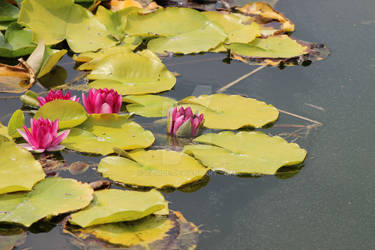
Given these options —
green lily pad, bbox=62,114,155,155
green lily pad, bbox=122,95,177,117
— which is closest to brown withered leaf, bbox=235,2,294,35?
green lily pad, bbox=122,95,177,117

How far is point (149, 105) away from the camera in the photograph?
2.61 m

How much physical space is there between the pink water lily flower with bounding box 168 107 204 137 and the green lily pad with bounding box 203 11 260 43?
1.03 metres

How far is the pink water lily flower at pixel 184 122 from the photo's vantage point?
2.35 meters

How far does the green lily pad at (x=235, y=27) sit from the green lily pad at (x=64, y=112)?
1250 millimetres

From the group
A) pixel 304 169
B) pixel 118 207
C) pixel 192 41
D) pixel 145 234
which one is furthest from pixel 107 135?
pixel 192 41

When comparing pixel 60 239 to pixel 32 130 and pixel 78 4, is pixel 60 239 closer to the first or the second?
pixel 32 130

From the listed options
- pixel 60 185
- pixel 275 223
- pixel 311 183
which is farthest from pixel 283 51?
pixel 60 185

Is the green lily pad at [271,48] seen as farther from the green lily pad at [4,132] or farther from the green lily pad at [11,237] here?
the green lily pad at [11,237]

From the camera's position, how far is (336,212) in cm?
201

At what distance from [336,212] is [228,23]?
5.86 ft

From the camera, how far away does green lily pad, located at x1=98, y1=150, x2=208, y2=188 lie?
2.06 metres

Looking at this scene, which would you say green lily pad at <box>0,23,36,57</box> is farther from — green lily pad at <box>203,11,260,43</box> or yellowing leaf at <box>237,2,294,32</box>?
yellowing leaf at <box>237,2,294,32</box>

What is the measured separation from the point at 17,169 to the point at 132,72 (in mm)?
959

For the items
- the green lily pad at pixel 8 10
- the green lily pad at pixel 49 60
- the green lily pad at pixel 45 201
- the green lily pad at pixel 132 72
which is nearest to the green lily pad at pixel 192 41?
the green lily pad at pixel 132 72
